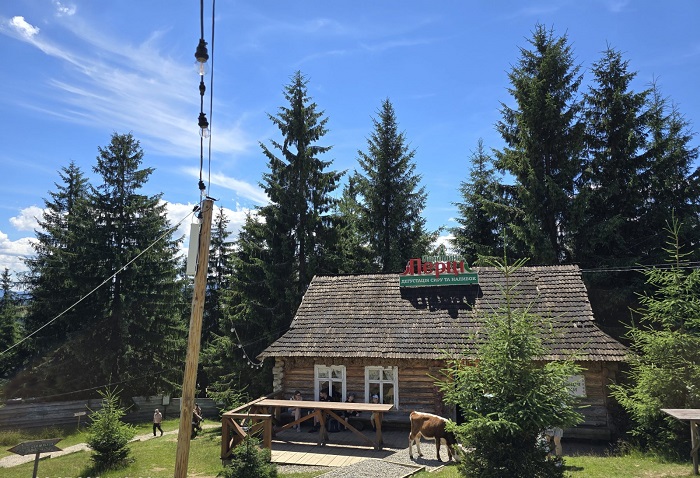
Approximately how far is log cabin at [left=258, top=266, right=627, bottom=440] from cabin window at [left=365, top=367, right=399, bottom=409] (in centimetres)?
4

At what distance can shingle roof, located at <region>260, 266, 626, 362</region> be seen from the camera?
1656 cm

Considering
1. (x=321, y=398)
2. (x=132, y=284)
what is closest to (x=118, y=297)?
(x=132, y=284)

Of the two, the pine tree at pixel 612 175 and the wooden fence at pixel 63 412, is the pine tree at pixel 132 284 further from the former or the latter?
the pine tree at pixel 612 175

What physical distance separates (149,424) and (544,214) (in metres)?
26.9

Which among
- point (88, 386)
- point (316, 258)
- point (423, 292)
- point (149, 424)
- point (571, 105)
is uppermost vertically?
point (571, 105)

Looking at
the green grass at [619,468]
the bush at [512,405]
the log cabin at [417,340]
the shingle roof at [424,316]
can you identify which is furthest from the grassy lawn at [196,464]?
the shingle roof at [424,316]

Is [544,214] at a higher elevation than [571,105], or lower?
lower

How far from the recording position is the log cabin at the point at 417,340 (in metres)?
15.6

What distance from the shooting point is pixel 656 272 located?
1440 cm

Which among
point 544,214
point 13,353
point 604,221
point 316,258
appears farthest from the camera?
point 13,353

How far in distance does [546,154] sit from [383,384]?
1707 cm

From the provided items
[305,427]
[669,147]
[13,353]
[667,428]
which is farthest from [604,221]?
[13,353]

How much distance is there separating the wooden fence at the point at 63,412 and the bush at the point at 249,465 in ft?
54.9

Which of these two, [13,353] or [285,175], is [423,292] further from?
[13,353]
